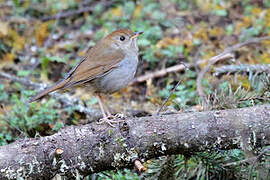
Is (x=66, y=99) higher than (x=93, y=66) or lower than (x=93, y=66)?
lower

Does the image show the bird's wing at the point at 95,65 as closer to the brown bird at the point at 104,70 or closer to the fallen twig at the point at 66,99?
the brown bird at the point at 104,70

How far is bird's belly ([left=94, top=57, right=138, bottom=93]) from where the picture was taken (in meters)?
3.73

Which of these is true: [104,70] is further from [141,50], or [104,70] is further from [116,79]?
[141,50]

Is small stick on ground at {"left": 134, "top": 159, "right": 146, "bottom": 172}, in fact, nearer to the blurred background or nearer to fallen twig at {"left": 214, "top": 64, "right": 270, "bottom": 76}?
the blurred background

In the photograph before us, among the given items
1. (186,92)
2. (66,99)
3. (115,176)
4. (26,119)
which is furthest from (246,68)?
(26,119)

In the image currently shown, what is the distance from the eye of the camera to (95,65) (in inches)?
151

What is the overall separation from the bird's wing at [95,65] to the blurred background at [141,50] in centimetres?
67

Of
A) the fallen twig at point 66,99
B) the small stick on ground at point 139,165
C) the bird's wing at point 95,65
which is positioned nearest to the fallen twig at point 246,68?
the bird's wing at point 95,65

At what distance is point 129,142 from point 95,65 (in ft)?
3.82

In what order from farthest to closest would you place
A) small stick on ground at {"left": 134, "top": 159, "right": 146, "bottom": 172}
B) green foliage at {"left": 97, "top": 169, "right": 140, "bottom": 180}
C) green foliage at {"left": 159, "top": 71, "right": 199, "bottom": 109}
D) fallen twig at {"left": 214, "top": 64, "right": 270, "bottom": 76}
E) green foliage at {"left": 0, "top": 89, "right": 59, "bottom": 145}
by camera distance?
1. green foliage at {"left": 159, "top": 71, "right": 199, "bottom": 109}
2. green foliage at {"left": 0, "top": 89, "right": 59, "bottom": 145}
3. fallen twig at {"left": 214, "top": 64, "right": 270, "bottom": 76}
4. green foliage at {"left": 97, "top": 169, "right": 140, "bottom": 180}
5. small stick on ground at {"left": 134, "top": 159, "right": 146, "bottom": 172}

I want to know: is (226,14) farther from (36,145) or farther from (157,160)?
(36,145)

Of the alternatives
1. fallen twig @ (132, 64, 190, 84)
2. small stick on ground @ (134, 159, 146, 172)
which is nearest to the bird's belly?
small stick on ground @ (134, 159, 146, 172)

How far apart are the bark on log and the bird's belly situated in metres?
0.83

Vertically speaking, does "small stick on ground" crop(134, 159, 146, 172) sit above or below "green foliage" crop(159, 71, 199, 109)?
above
